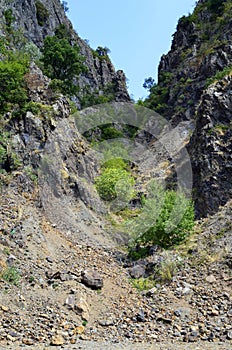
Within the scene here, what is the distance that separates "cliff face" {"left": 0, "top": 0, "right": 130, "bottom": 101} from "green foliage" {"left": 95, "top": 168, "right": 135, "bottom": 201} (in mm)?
22140

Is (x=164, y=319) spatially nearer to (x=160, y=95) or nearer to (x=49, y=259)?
(x=49, y=259)

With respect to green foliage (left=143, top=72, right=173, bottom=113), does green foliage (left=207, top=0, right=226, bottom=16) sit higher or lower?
higher

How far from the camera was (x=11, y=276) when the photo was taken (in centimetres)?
1116

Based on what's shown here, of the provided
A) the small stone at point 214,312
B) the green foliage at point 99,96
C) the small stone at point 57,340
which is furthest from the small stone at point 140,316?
the green foliage at point 99,96

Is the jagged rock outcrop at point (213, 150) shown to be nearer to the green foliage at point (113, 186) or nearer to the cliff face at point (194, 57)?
the green foliage at point (113, 186)

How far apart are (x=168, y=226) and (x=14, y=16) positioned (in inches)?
1556

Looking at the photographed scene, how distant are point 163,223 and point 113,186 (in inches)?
335

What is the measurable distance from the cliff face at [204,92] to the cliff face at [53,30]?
444 inches

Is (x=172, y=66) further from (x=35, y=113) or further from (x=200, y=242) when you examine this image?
(x=200, y=242)

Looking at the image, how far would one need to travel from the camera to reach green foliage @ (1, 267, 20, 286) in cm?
1102

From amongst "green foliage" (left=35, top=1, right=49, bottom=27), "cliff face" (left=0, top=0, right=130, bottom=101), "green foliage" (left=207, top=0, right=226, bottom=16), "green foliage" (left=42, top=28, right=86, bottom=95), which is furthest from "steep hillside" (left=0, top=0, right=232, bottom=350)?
"green foliage" (left=35, top=1, right=49, bottom=27)

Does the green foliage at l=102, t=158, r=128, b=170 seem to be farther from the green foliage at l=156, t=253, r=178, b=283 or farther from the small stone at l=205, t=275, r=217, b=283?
the small stone at l=205, t=275, r=217, b=283

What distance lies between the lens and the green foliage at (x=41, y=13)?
54.0 m

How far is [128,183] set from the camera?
27359mm
